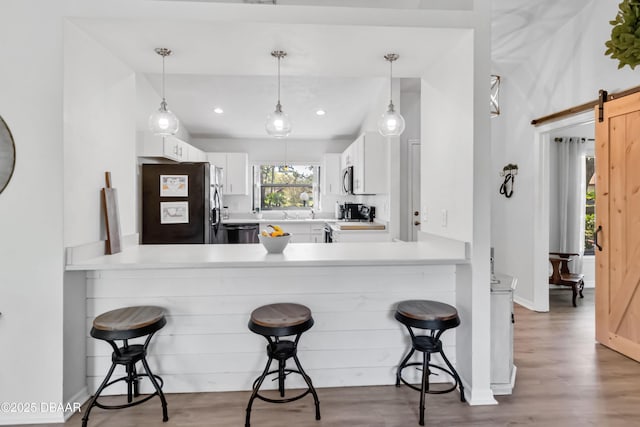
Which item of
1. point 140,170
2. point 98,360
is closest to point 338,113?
point 140,170

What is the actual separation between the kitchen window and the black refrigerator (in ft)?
8.32

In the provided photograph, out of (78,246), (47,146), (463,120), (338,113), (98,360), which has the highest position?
(338,113)

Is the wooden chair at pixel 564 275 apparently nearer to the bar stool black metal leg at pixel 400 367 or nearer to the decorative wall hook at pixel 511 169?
the decorative wall hook at pixel 511 169

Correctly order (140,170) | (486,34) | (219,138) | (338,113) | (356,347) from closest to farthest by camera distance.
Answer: (486,34), (356,347), (140,170), (338,113), (219,138)

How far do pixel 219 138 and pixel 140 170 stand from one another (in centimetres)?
251

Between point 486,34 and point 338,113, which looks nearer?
point 486,34

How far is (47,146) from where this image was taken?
6.55ft

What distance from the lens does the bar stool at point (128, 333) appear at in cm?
188

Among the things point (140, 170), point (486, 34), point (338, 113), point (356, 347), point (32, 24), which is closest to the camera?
point (32, 24)

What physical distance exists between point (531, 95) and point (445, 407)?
3652 mm

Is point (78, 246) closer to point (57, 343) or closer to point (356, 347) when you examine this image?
point (57, 343)

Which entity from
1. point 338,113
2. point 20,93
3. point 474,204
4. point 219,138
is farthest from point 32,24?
point 219,138

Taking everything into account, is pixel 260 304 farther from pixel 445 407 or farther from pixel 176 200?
pixel 176 200

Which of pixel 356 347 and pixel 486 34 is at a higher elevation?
pixel 486 34
